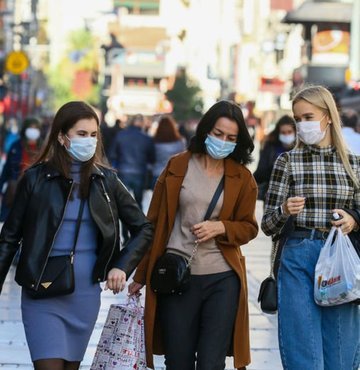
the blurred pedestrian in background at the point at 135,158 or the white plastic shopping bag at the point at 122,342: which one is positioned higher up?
the white plastic shopping bag at the point at 122,342

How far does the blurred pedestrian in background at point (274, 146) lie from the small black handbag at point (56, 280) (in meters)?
5.40

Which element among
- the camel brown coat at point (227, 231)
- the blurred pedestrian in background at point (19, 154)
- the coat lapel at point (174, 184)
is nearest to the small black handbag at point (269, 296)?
the camel brown coat at point (227, 231)

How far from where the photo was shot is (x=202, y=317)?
21.3ft

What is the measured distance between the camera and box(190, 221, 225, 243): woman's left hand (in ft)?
20.8

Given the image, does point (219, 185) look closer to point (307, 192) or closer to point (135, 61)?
point (307, 192)

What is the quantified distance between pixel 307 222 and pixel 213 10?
558ft

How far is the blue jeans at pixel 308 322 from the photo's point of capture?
6223mm

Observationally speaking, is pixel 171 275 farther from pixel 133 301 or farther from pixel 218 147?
pixel 218 147

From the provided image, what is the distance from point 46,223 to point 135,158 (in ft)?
39.9

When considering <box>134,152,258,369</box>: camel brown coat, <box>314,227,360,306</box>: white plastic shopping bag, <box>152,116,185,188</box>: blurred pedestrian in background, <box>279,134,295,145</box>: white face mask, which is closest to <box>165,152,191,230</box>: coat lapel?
<box>134,152,258,369</box>: camel brown coat

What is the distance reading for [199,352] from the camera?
21.1ft

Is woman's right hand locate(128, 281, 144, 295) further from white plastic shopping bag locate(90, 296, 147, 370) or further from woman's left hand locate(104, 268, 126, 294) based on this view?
woman's left hand locate(104, 268, 126, 294)

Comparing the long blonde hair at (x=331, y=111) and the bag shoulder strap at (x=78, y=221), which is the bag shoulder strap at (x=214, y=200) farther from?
the bag shoulder strap at (x=78, y=221)

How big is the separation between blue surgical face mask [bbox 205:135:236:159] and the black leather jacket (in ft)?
2.03
